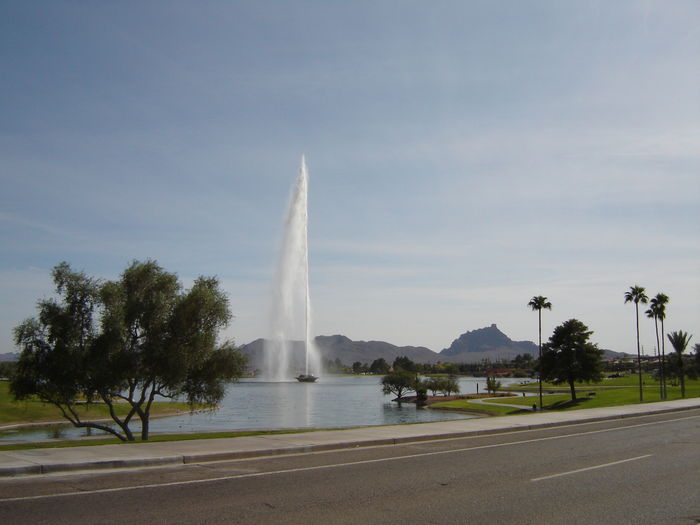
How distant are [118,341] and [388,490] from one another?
23658 mm

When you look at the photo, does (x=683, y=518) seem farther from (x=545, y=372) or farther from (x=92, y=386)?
(x=545, y=372)

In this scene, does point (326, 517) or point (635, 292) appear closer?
point (326, 517)

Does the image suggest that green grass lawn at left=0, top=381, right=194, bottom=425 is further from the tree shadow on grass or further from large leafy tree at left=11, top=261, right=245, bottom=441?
the tree shadow on grass

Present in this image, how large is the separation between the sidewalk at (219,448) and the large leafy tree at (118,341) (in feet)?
43.0

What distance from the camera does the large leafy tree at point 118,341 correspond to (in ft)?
104

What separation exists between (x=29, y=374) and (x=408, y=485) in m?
27.2

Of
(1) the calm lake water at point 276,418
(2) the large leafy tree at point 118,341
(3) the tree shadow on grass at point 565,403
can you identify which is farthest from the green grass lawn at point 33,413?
(3) the tree shadow on grass at point 565,403

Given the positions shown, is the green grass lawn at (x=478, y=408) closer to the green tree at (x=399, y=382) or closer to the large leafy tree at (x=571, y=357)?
the large leafy tree at (x=571, y=357)

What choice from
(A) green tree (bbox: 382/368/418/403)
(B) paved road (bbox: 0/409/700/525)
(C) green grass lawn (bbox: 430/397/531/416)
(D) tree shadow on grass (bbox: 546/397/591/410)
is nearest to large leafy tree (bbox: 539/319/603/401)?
(D) tree shadow on grass (bbox: 546/397/591/410)

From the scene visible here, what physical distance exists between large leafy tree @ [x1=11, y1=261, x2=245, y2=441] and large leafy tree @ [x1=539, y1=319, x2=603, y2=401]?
58.1 metres

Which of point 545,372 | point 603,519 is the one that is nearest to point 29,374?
point 603,519

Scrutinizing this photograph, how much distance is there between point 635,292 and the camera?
73125 mm

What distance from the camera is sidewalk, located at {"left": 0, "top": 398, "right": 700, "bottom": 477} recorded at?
43.1 ft

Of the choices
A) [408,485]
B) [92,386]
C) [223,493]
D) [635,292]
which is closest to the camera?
[223,493]
